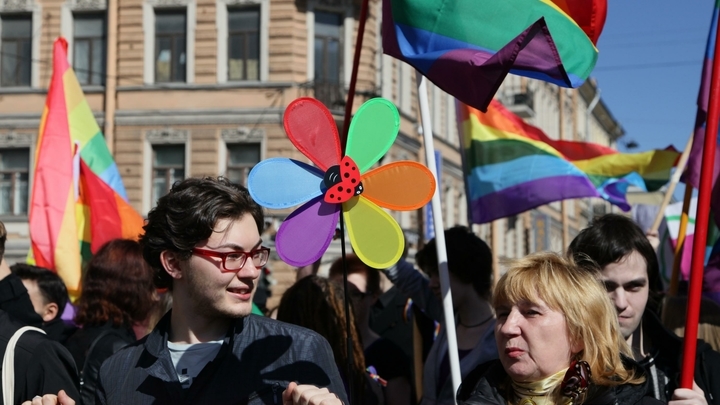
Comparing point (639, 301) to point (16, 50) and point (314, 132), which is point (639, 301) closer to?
→ point (314, 132)

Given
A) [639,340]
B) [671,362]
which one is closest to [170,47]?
[639,340]

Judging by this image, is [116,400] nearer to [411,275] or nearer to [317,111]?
[317,111]

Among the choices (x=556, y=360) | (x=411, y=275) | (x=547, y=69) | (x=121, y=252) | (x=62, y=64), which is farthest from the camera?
(x=62, y=64)

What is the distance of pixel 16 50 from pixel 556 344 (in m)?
22.6

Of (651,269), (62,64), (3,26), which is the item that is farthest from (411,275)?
(3,26)

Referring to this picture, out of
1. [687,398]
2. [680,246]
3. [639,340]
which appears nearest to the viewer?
[687,398]

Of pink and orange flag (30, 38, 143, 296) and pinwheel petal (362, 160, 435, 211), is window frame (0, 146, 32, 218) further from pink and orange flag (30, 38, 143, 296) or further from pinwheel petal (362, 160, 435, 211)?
pinwheel petal (362, 160, 435, 211)

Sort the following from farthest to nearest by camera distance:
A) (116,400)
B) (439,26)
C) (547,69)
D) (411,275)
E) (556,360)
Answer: (411,275), (439,26), (547,69), (116,400), (556,360)

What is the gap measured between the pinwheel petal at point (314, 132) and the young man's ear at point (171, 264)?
0.51 m

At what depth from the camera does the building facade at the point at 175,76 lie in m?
22.3

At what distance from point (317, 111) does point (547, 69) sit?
0.82m

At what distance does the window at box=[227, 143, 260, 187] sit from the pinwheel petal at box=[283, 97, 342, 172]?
19.3 m

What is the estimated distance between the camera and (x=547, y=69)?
3244 mm

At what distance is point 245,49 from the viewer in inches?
893
